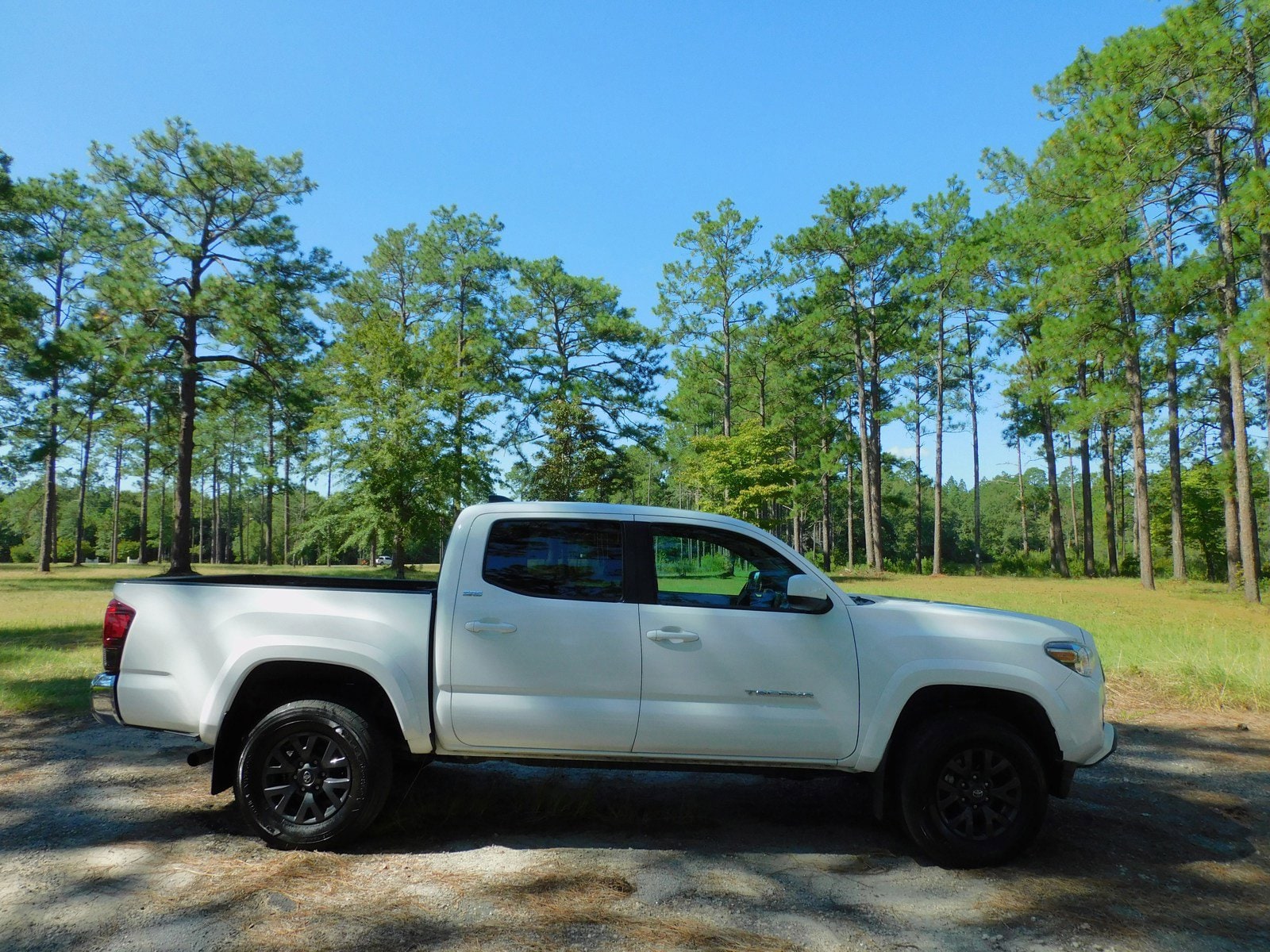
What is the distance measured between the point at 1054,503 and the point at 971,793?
4024 cm

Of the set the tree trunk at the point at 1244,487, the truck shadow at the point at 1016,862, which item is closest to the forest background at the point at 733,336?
the tree trunk at the point at 1244,487

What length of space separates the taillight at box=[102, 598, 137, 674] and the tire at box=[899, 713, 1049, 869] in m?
4.21

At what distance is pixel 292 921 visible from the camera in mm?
3316

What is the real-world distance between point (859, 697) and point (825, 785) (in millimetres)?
1770

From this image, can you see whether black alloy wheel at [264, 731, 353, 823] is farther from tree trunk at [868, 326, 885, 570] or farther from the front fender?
tree trunk at [868, 326, 885, 570]

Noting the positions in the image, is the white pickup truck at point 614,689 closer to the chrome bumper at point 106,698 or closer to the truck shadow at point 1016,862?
the chrome bumper at point 106,698

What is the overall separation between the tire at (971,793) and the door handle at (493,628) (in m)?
2.18

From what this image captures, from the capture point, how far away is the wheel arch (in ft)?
13.9

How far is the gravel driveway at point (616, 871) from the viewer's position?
129 inches

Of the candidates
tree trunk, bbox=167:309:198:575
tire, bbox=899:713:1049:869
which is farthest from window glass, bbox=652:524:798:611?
tree trunk, bbox=167:309:198:575

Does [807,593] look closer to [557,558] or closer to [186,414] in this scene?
[557,558]

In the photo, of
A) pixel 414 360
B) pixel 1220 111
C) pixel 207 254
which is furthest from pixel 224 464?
pixel 1220 111

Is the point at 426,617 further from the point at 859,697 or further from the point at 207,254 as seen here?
the point at 207,254

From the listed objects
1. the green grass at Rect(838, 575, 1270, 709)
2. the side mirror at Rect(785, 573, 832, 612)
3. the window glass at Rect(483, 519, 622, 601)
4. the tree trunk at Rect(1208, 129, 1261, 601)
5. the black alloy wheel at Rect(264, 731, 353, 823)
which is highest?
the tree trunk at Rect(1208, 129, 1261, 601)
